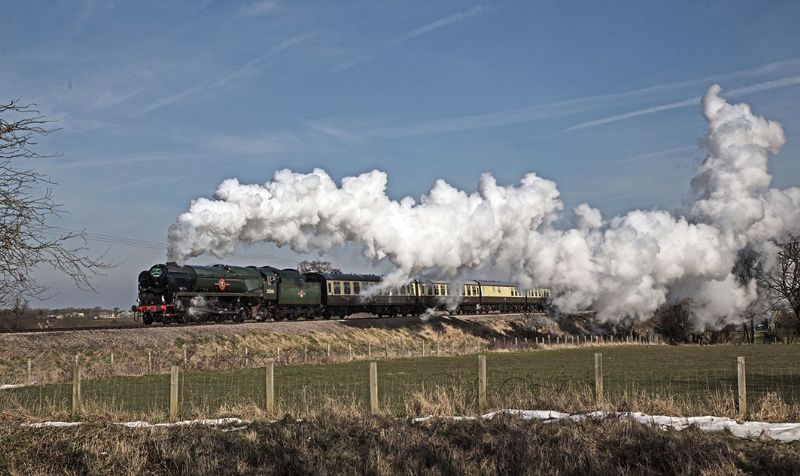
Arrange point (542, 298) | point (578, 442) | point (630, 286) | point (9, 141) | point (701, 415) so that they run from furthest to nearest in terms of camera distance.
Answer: point (542, 298)
point (630, 286)
point (701, 415)
point (578, 442)
point (9, 141)

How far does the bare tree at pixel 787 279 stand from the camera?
76.2m

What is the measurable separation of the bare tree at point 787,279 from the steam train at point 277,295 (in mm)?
28356

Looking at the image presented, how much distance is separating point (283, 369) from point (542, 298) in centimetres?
5623

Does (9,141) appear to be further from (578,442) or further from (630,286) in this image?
(630,286)

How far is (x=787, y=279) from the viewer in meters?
77.9

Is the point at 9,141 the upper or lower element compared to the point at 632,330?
upper

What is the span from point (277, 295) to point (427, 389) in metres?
34.0

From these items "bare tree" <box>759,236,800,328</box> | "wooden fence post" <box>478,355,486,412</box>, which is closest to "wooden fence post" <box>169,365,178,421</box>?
"wooden fence post" <box>478,355,486,412</box>

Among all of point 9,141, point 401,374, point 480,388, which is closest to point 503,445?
point 480,388

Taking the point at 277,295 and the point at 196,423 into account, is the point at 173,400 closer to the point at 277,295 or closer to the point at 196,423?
the point at 196,423

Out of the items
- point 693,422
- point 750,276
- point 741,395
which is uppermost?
point 750,276

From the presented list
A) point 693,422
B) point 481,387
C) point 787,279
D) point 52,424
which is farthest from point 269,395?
point 787,279

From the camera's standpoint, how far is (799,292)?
249 ft

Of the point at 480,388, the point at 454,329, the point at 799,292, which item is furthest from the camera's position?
the point at 799,292
